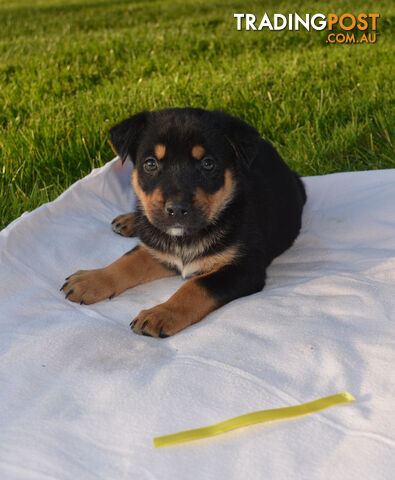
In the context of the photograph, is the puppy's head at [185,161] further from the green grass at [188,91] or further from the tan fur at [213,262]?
the green grass at [188,91]

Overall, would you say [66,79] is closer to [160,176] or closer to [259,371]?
[160,176]

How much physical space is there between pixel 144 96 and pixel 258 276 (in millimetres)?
3242

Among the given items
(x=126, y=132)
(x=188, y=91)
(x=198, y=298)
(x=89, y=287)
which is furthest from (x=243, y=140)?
(x=188, y=91)

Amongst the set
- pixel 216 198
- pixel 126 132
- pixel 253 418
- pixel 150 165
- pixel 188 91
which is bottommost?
pixel 188 91

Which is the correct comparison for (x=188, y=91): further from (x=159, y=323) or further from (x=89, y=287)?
(x=159, y=323)

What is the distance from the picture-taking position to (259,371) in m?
2.53

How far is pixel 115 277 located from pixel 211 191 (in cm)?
65

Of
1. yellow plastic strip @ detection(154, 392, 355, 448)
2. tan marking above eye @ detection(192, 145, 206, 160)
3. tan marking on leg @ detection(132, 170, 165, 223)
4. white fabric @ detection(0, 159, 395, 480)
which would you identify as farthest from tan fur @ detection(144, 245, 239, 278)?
yellow plastic strip @ detection(154, 392, 355, 448)

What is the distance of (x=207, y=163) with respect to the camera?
10.5 feet

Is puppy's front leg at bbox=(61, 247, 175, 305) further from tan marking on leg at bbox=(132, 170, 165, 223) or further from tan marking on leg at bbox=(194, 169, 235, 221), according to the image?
tan marking on leg at bbox=(194, 169, 235, 221)

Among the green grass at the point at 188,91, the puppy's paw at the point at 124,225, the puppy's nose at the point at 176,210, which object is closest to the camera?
the puppy's nose at the point at 176,210

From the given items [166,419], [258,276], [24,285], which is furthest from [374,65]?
[166,419]

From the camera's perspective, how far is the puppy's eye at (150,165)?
3213 millimetres

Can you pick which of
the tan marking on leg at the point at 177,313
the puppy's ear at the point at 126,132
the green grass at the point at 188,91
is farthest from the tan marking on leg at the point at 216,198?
the green grass at the point at 188,91
